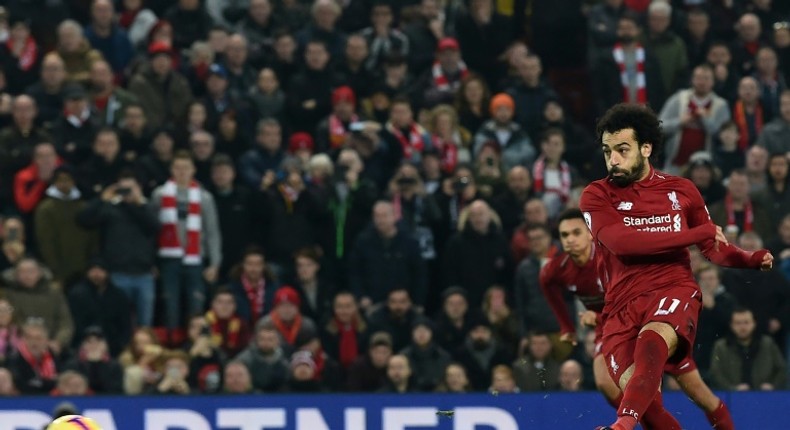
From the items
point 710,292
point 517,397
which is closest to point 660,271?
point 517,397

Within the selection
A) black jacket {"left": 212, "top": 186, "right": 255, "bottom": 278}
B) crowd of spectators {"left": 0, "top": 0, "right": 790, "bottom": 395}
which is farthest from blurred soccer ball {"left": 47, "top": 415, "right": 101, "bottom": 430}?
black jacket {"left": 212, "top": 186, "right": 255, "bottom": 278}

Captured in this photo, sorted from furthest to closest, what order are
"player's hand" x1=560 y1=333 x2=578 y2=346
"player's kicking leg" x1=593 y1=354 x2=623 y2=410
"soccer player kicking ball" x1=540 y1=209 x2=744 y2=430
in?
"player's hand" x1=560 y1=333 x2=578 y2=346, "soccer player kicking ball" x1=540 y1=209 x2=744 y2=430, "player's kicking leg" x1=593 y1=354 x2=623 y2=410

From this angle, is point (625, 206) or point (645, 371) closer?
point (645, 371)

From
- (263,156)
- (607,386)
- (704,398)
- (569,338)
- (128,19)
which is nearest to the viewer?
(704,398)

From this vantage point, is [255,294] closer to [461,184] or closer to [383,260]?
[383,260]

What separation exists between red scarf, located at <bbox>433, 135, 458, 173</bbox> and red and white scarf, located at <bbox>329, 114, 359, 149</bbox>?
0.89m

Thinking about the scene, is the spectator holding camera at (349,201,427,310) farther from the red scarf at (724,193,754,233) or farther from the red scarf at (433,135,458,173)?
the red scarf at (724,193,754,233)

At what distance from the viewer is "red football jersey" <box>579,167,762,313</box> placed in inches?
429

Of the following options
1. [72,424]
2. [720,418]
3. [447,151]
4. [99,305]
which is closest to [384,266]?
[447,151]

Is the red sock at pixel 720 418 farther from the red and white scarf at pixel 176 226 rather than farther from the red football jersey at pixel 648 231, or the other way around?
the red and white scarf at pixel 176 226

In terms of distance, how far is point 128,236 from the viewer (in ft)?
58.4

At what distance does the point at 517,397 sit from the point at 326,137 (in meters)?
5.57

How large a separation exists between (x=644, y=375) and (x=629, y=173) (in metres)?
1.20

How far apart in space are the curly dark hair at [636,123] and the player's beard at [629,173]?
0.35ft
